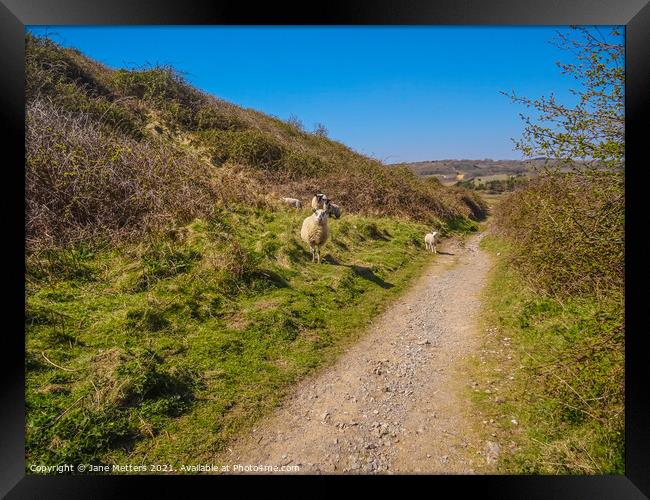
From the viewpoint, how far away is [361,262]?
12133 mm

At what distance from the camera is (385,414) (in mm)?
5059

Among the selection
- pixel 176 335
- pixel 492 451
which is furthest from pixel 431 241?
pixel 492 451

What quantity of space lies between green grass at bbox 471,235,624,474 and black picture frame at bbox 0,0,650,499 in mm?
242

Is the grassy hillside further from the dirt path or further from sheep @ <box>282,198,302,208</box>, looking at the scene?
sheep @ <box>282,198,302,208</box>

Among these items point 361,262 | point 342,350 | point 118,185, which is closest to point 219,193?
point 118,185

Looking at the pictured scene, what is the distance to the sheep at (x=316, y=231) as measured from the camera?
11.2 meters

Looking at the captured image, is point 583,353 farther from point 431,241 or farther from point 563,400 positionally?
point 431,241

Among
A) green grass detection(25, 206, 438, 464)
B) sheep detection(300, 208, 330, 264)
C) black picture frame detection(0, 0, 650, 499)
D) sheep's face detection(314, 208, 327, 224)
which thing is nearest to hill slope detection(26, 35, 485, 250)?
green grass detection(25, 206, 438, 464)

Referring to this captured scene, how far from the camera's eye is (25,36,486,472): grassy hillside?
4.61 metres

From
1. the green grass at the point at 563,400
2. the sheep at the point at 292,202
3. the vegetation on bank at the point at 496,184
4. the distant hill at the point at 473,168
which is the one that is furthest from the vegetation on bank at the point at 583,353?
the sheep at the point at 292,202

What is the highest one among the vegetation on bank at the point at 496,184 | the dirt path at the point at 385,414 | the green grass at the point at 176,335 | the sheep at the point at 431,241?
the vegetation on bank at the point at 496,184

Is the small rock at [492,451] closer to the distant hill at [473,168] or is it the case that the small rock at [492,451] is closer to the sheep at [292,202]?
the distant hill at [473,168]

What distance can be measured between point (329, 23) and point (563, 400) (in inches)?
212

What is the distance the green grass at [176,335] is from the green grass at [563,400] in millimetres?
2754
